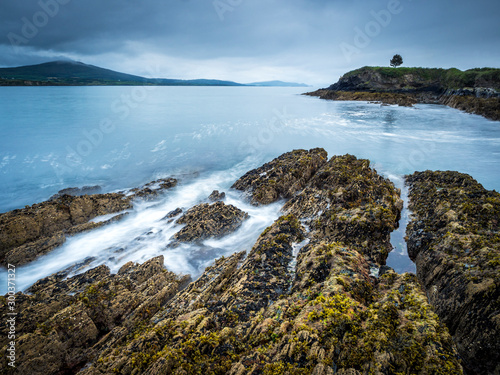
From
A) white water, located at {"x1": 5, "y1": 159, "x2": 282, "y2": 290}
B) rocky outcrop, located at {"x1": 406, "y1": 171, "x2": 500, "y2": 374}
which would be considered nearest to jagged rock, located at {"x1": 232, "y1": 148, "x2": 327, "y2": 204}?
white water, located at {"x1": 5, "y1": 159, "x2": 282, "y2": 290}

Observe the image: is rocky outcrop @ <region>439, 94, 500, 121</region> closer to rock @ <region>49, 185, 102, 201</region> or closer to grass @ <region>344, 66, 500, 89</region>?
grass @ <region>344, 66, 500, 89</region>

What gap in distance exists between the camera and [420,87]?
95938 mm

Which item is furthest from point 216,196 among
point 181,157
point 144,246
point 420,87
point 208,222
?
point 420,87

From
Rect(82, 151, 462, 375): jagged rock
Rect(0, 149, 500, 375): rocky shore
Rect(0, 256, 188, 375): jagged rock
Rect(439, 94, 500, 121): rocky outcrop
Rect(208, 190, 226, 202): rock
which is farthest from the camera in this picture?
Rect(439, 94, 500, 121): rocky outcrop

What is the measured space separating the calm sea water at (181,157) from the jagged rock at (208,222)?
0.73 m

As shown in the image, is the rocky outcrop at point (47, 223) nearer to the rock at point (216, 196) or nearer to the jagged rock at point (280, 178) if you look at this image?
the rock at point (216, 196)

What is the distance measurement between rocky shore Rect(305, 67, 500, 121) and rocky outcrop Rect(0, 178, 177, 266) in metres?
75.2

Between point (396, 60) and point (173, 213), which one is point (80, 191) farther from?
point (396, 60)

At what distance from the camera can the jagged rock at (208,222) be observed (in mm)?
13500

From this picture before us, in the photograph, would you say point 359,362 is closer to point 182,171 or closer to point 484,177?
point 182,171

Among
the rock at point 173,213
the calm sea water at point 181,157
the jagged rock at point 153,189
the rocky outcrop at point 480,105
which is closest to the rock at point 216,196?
the calm sea water at point 181,157

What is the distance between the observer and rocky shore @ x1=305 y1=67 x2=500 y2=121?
64.4 m

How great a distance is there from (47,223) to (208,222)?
9189 mm

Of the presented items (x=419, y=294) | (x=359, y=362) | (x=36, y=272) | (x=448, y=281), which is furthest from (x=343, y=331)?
(x=36, y=272)
